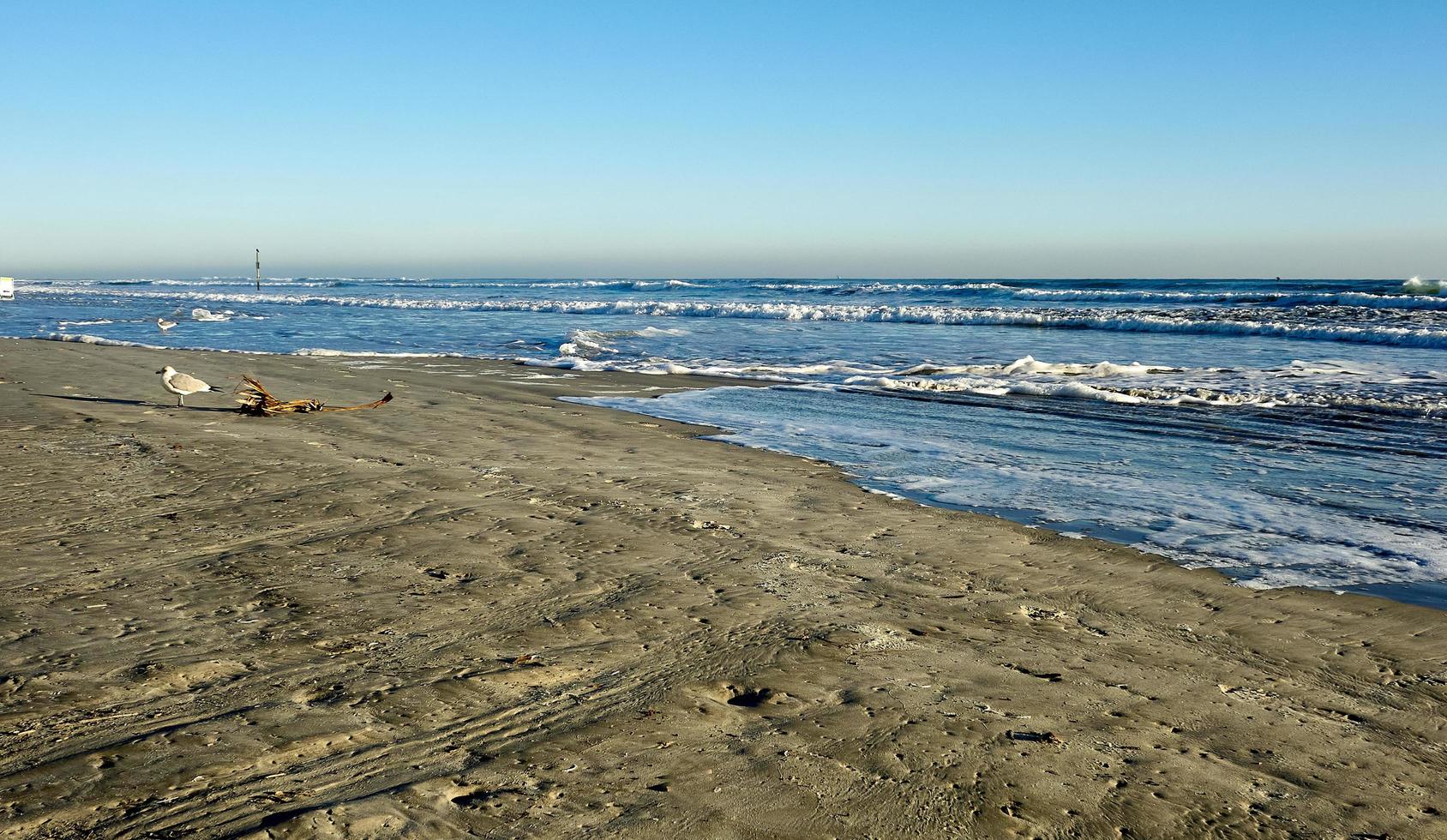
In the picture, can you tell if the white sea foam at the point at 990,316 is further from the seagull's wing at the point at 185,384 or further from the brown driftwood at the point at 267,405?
the seagull's wing at the point at 185,384

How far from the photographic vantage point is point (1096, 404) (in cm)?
1228

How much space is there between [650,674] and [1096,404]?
33.4ft

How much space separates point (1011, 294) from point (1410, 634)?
46682mm

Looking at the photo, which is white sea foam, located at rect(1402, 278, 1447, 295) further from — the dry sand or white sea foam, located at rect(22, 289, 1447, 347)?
the dry sand

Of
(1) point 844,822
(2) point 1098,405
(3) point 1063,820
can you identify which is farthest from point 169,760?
(2) point 1098,405

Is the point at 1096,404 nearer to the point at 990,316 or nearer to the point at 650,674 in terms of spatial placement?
the point at 650,674

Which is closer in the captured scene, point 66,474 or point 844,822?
point 844,822

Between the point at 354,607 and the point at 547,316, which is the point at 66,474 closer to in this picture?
the point at 354,607

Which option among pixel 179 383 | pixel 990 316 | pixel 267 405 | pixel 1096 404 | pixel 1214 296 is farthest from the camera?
pixel 1214 296

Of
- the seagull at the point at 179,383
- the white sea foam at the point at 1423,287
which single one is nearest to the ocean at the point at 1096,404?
the seagull at the point at 179,383

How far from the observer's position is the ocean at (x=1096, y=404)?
624 cm

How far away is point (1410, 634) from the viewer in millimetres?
4344

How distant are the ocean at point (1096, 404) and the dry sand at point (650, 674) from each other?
3.11ft

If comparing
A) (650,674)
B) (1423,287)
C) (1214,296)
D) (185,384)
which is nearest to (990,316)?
(1214,296)
